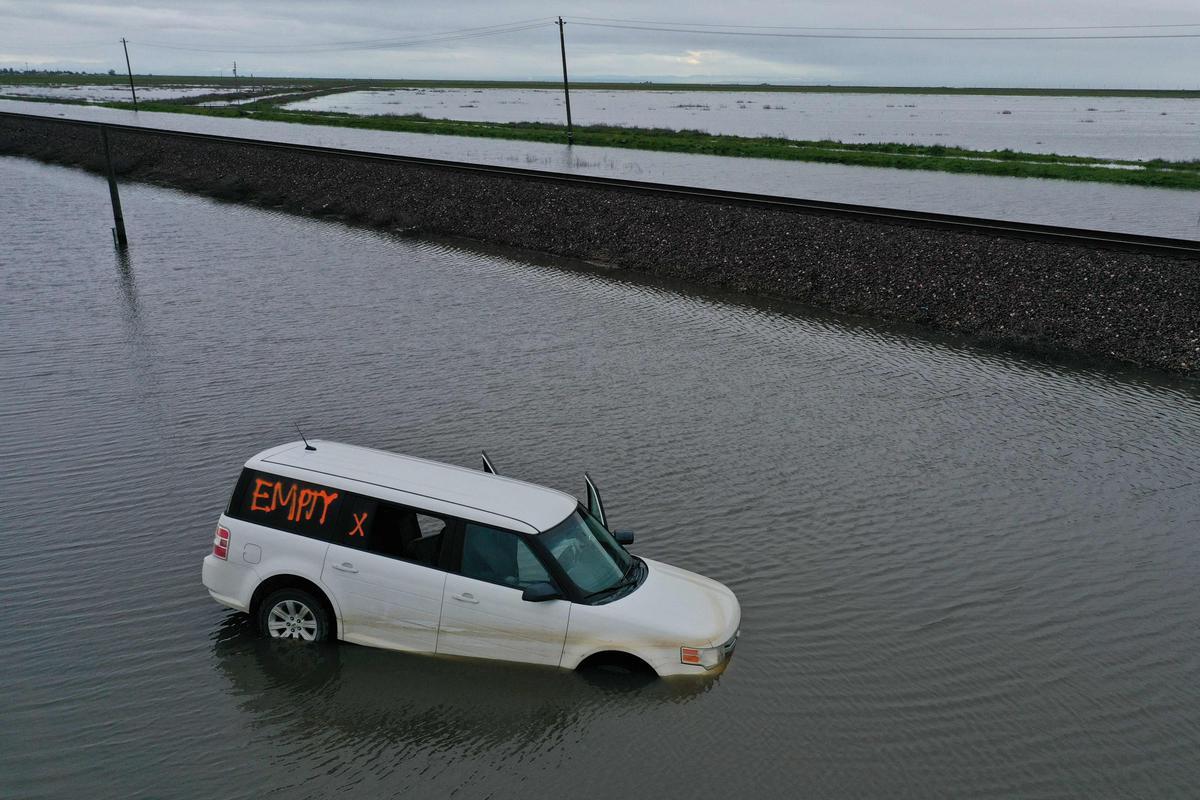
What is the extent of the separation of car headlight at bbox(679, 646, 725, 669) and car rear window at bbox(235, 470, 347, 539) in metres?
3.53

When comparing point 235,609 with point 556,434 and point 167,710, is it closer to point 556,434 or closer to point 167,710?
point 167,710

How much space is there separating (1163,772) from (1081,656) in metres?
1.84

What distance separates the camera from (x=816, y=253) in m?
28.6

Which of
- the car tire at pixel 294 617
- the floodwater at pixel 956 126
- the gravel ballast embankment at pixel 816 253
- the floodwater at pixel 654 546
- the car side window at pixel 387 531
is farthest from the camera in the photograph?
the floodwater at pixel 956 126

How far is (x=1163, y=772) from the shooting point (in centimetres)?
833

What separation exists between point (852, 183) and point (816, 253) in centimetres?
2086

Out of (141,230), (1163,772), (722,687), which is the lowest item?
(1163,772)

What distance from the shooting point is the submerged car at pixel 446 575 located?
346 inches

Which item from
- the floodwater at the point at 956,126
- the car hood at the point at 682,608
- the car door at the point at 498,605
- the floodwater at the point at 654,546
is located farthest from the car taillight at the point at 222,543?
the floodwater at the point at 956,126

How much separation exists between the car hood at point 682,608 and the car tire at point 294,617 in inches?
113

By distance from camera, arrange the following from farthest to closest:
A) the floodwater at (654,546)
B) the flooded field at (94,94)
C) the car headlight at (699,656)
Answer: the flooded field at (94,94), the car headlight at (699,656), the floodwater at (654,546)

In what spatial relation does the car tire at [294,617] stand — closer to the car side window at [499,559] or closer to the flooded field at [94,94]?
the car side window at [499,559]

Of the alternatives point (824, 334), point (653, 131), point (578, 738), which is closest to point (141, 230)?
point (824, 334)

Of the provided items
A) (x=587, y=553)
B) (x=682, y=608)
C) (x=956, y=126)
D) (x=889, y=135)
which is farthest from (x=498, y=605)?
(x=956, y=126)
